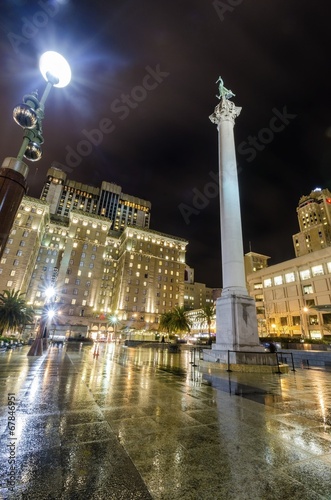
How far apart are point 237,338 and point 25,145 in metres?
14.6

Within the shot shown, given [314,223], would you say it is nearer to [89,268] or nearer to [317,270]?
[317,270]

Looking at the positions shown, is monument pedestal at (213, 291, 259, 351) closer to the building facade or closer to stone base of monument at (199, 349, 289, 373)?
stone base of monument at (199, 349, 289, 373)

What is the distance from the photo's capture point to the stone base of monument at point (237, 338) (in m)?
13.0

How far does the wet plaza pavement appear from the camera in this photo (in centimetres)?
246

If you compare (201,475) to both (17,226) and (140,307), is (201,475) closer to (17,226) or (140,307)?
(140,307)

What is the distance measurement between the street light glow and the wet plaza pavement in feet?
25.4

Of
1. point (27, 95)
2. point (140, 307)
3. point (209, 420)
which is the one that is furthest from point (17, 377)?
point (140, 307)

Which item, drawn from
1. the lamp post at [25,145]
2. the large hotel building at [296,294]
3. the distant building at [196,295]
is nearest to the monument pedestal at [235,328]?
the lamp post at [25,145]

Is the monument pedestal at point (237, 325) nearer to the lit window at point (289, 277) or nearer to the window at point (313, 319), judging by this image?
the window at point (313, 319)

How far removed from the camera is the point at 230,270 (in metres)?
16.8

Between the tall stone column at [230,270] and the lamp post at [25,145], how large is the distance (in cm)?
1390

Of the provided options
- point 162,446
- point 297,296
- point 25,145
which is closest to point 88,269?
point 297,296

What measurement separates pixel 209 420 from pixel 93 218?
94637 mm

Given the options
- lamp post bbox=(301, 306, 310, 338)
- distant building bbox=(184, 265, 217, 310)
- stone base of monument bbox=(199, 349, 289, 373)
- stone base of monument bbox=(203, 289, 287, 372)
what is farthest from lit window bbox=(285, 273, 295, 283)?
distant building bbox=(184, 265, 217, 310)
